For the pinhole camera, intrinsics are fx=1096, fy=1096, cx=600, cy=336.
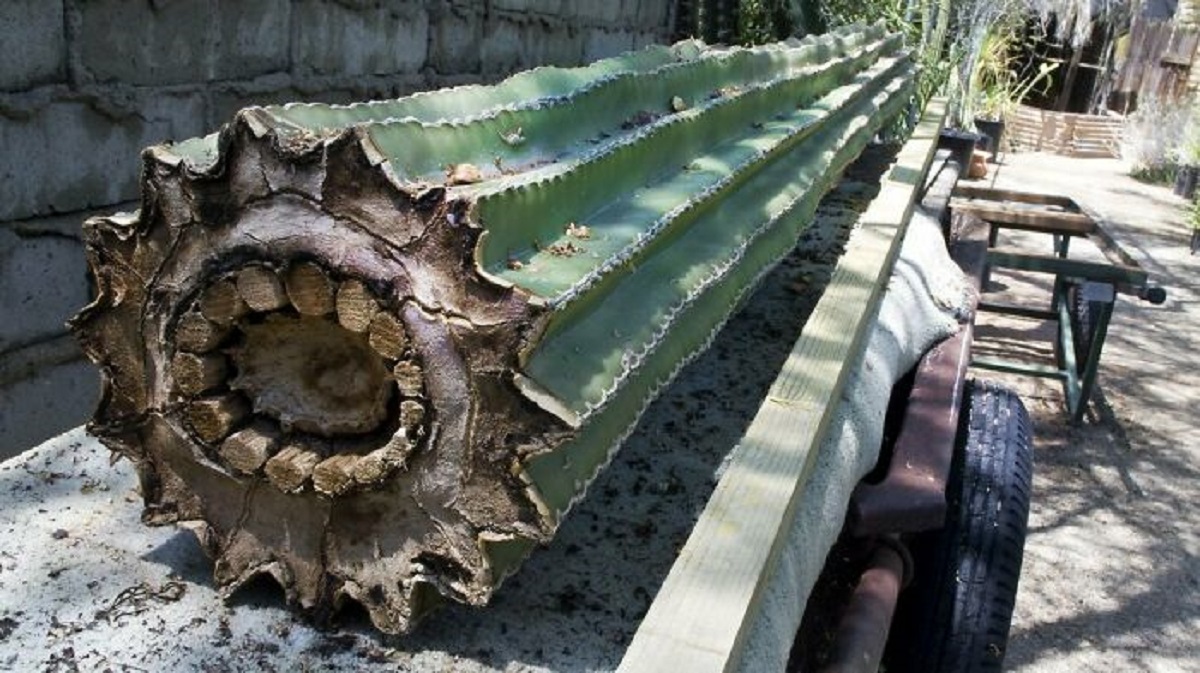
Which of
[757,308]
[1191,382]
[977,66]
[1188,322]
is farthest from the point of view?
[977,66]

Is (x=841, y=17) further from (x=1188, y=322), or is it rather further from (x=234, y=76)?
(x=234, y=76)

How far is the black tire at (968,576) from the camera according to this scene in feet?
7.52

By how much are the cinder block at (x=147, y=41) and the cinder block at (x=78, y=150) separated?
61 millimetres

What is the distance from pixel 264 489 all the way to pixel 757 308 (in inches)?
61.2

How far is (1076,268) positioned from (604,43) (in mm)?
2645

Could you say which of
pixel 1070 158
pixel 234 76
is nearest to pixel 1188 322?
pixel 234 76

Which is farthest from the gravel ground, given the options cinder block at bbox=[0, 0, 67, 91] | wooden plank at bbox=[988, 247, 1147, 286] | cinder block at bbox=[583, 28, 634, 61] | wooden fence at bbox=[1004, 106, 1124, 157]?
wooden fence at bbox=[1004, 106, 1124, 157]

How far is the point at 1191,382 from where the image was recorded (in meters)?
6.29

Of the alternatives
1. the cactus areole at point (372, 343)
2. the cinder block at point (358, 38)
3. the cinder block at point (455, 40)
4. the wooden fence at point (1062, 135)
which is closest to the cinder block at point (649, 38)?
the cinder block at point (455, 40)

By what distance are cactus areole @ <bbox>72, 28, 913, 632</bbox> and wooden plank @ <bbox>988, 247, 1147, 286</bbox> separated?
3934 mm

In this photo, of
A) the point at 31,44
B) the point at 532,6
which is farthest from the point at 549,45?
the point at 31,44

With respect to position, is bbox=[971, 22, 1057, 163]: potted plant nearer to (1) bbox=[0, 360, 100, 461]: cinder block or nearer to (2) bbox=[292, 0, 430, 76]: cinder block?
(2) bbox=[292, 0, 430, 76]: cinder block

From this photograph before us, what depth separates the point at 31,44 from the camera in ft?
6.89

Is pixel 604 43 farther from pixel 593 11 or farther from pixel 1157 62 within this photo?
pixel 1157 62
